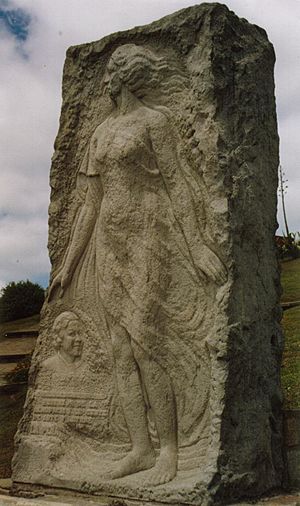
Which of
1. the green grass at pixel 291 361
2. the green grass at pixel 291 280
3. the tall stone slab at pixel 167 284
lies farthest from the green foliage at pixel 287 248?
the tall stone slab at pixel 167 284

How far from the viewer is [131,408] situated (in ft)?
17.2

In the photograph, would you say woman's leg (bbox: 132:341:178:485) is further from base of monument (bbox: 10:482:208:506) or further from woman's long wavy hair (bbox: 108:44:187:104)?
woman's long wavy hair (bbox: 108:44:187:104)

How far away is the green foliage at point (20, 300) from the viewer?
13.2m

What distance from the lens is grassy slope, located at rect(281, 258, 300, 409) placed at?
22.2 ft

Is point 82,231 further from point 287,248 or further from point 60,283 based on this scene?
point 287,248

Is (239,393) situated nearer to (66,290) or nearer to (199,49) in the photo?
(66,290)

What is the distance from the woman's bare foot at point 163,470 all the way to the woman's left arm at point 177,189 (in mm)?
1197

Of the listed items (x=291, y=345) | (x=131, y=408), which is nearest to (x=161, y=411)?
(x=131, y=408)

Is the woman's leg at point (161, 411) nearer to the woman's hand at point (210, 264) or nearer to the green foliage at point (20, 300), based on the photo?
the woman's hand at point (210, 264)

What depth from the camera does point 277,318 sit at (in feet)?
17.6

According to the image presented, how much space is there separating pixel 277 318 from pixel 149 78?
1.88 m

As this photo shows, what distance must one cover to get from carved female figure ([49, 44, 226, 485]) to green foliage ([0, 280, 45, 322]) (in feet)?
26.0

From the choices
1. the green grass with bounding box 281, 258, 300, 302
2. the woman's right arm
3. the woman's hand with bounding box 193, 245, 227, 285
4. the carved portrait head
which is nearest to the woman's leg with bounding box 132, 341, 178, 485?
the carved portrait head

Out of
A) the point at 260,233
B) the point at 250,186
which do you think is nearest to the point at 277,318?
the point at 260,233
